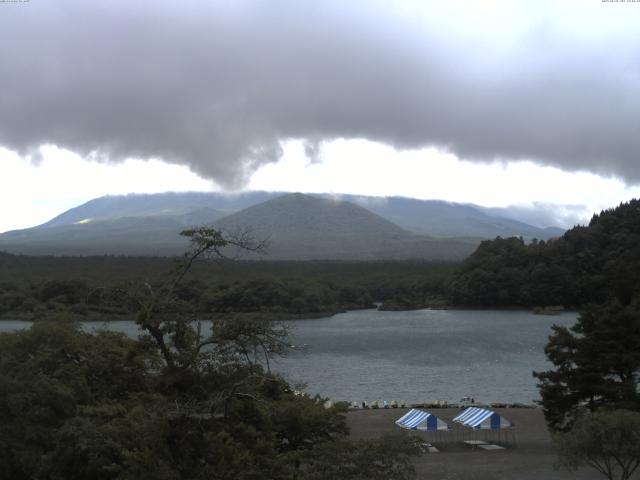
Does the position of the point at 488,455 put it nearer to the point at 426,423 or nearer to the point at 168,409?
the point at 426,423

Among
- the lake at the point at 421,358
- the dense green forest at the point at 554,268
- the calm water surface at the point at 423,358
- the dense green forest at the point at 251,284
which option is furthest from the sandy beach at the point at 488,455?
the dense green forest at the point at 554,268

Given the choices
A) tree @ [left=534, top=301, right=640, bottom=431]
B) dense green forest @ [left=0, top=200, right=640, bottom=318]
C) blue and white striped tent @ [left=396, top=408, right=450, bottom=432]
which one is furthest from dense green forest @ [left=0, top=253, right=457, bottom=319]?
tree @ [left=534, top=301, right=640, bottom=431]

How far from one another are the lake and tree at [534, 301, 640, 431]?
7084 millimetres

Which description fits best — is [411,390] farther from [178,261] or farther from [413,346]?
[178,261]

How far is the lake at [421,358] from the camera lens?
3475 centimetres

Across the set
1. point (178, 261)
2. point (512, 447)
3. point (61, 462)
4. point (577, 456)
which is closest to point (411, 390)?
point (512, 447)

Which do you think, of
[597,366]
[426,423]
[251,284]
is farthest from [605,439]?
[251,284]

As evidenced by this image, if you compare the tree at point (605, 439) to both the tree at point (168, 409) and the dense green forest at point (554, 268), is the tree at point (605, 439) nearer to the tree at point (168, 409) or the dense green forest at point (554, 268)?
the tree at point (168, 409)

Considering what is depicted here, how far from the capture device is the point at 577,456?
13.7 m

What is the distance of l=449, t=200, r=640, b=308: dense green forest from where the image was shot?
8056 cm

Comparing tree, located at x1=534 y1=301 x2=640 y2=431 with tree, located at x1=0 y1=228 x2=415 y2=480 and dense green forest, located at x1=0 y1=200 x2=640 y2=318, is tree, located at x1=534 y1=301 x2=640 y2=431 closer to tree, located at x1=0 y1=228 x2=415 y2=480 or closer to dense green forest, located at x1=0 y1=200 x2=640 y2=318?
tree, located at x1=0 y1=228 x2=415 y2=480

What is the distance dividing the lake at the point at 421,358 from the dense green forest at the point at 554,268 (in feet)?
17.2

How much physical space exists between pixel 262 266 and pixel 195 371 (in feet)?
337

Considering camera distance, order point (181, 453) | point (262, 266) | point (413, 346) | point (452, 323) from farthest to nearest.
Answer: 1. point (262, 266)
2. point (452, 323)
3. point (413, 346)
4. point (181, 453)
